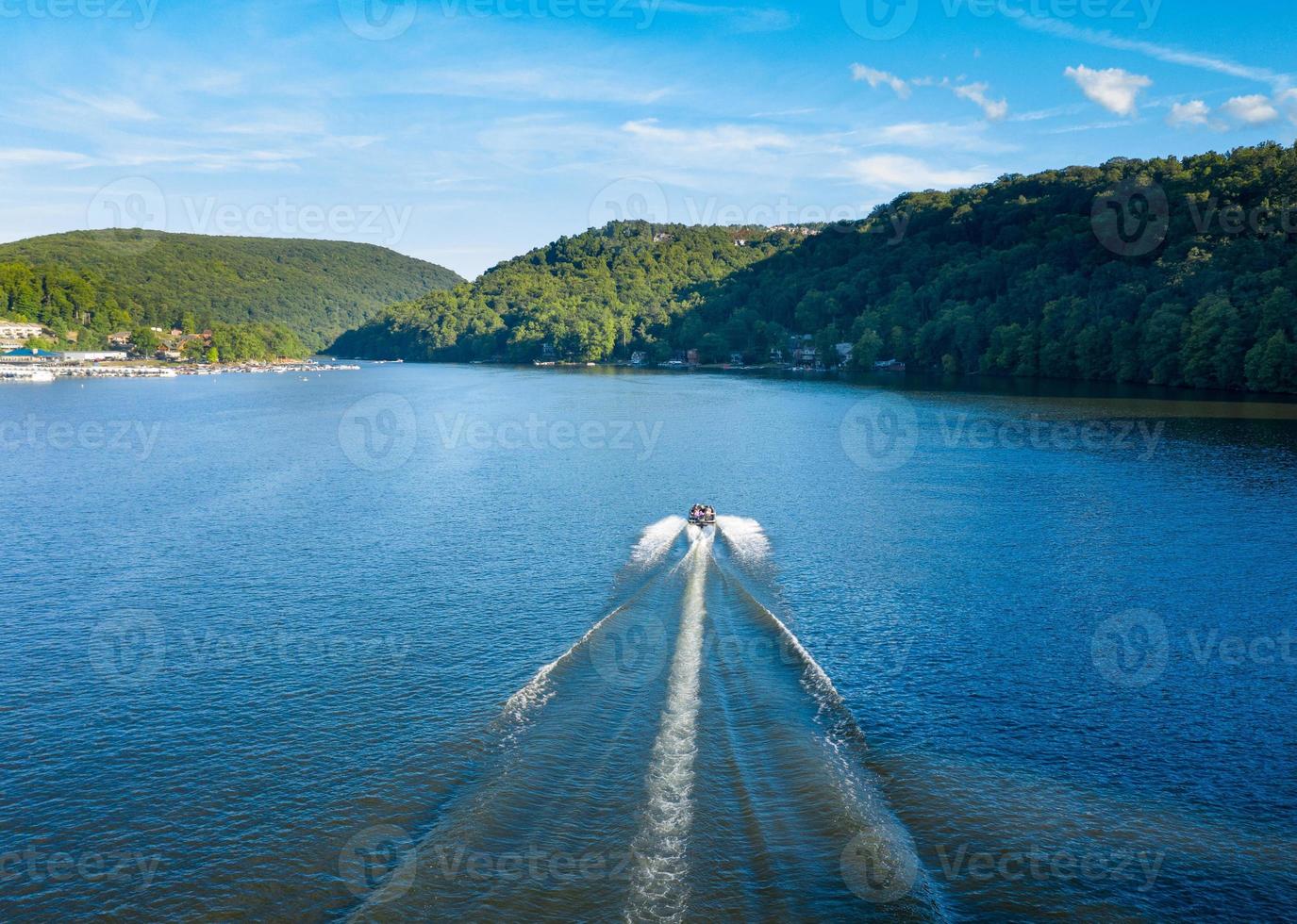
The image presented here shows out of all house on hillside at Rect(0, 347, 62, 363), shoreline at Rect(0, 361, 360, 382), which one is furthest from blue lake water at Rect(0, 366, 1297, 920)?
house on hillside at Rect(0, 347, 62, 363)

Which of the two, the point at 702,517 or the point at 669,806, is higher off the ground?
the point at 702,517

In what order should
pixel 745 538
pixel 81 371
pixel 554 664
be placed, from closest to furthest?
1. pixel 554 664
2. pixel 745 538
3. pixel 81 371

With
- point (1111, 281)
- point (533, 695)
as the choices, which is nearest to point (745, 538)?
point (533, 695)

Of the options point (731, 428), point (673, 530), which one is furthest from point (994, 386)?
point (673, 530)

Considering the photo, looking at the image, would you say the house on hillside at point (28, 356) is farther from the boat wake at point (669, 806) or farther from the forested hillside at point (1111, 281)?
the boat wake at point (669, 806)

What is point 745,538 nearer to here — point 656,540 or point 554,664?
point 656,540

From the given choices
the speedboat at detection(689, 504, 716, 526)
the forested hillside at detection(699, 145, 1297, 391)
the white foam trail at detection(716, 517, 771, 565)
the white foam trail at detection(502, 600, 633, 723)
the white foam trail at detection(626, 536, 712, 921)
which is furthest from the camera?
the forested hillside at detection(699, 145, 1297, 391)

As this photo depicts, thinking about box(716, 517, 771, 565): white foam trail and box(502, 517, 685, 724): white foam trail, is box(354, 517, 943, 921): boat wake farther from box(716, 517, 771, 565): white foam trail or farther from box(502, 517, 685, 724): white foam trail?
box(716, 517, 771, 565): white foam trail
